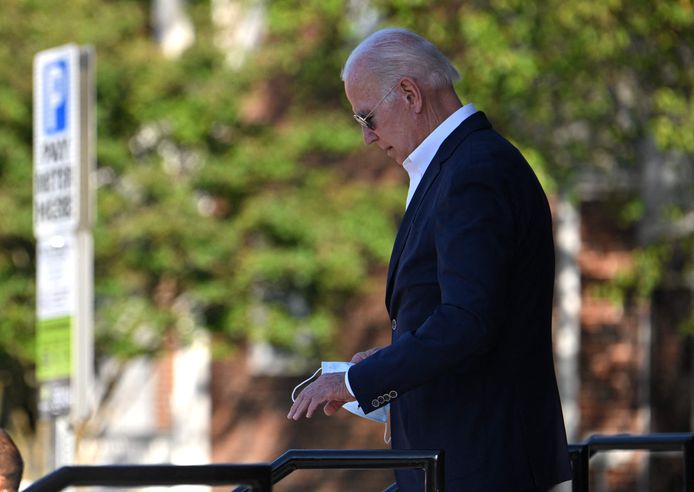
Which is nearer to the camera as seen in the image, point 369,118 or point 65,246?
point 369,118

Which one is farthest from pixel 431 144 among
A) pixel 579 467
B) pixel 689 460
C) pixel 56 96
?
pixel 56 96

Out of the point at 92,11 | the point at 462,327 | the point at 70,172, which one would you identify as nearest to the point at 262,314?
the point at 92,11

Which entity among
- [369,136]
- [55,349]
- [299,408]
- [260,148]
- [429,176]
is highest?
[260,148]

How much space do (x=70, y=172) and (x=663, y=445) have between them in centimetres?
419

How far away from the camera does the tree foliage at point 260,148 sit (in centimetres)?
1089

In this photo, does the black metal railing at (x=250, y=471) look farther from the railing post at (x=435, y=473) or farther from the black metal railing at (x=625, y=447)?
the black metal railing at (x=625, y=447)

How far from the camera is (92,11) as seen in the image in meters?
12.3

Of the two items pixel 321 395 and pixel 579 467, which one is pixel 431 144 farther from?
pixel 579 467

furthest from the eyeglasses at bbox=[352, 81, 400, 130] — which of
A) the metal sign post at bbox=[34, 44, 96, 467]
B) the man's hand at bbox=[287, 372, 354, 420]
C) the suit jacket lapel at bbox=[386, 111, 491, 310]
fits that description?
the metal sign post at bbox=[34, 44, 96, 467]

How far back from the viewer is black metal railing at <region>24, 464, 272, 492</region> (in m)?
2.90

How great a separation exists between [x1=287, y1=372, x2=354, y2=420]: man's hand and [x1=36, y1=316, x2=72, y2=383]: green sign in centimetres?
461

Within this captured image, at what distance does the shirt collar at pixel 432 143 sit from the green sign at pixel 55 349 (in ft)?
14.9

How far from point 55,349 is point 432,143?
15.7 ft

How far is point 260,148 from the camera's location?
489 inches
